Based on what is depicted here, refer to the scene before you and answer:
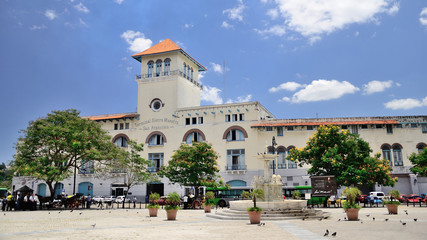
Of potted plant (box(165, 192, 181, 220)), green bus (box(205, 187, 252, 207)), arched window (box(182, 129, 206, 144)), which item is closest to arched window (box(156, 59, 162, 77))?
arched window (box(182, 129, 206, 144))

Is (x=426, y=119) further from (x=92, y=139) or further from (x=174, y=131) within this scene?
(x=92, y=139)

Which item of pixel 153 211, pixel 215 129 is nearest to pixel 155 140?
pixel 215 129

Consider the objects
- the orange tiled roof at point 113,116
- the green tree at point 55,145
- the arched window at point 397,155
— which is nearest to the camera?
the green tree at point 55,145

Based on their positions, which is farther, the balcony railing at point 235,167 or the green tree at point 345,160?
the balcony railing at point 235,167

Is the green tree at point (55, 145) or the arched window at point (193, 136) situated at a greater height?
the arched window at point (193, 136)

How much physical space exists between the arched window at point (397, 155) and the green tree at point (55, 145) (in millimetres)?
32756

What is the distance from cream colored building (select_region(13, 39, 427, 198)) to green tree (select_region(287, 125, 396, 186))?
7.86 m

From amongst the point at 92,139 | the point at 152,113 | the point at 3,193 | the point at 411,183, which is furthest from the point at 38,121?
the point at 411,183

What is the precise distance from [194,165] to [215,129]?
33.8 ft

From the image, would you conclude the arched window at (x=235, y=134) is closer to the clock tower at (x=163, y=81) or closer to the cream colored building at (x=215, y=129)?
the cream colored building at (x=215, y=129)

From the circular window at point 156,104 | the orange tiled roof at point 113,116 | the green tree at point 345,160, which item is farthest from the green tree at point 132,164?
the green tree at point 345,160

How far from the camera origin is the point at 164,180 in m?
47.8

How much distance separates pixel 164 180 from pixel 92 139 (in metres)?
16.5

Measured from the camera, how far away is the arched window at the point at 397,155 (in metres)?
42.1
